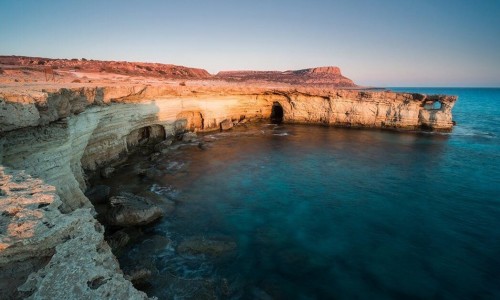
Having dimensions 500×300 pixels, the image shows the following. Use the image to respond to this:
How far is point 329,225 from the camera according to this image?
A: 43.2 feet

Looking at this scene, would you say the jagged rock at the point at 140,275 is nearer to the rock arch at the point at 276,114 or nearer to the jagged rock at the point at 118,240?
the jagged rock at the point at 118,240

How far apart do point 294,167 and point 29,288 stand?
58.4 feet

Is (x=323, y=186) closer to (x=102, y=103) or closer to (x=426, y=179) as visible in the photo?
(x=426, y=179)

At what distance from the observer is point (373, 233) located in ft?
41.2

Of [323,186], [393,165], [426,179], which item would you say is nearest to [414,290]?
[323,186]

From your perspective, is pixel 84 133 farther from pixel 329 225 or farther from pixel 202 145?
pixel 329 225

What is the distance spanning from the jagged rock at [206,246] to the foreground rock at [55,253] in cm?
546

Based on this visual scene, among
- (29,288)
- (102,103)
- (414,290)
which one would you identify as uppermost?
(102,103)

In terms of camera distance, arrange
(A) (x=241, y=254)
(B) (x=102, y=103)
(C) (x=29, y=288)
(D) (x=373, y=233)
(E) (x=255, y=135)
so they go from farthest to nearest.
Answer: (E) (x=255, y=135) < (B) (x=102, y=103) < (D) (x=373, y=233) < (A) (x=241, y=254) < (C) (x=29, y=288)

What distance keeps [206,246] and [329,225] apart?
560 centimetres

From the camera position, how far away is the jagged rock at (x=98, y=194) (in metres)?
14.0

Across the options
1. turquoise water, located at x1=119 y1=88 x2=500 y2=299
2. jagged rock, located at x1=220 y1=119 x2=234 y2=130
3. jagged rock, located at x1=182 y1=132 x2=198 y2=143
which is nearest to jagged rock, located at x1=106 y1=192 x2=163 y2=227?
turquoise water, located at x1=119 y1=88 x2=500 y2=299

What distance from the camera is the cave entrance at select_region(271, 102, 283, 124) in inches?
1468

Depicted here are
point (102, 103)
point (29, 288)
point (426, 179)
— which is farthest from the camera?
point (426, 179)
